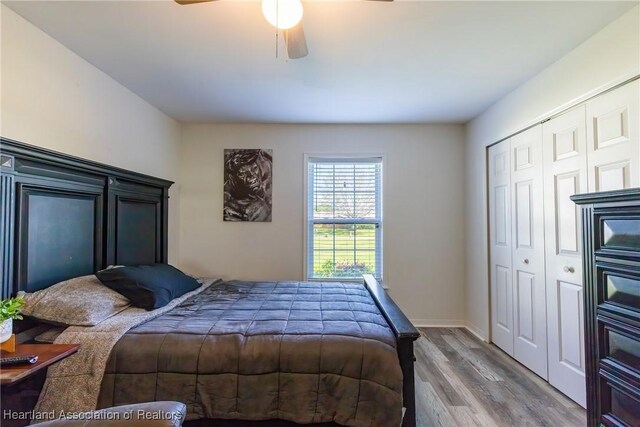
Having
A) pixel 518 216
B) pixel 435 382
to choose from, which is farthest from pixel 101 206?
pixel 518 216

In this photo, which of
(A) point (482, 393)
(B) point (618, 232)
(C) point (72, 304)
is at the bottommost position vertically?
(A) point (482, 393)

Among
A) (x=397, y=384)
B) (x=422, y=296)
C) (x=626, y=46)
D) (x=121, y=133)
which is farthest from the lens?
(x=422, y=296)

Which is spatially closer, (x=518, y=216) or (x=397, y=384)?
(x=397, y=384)

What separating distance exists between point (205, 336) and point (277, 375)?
16.7 inches

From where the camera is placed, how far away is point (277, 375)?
1.48 metres

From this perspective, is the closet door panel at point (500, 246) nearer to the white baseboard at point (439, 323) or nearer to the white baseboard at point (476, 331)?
the white baseboard at point (476, 331)

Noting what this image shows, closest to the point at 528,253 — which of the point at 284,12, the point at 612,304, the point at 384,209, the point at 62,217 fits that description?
the point at 612,304

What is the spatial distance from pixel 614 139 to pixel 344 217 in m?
2.46

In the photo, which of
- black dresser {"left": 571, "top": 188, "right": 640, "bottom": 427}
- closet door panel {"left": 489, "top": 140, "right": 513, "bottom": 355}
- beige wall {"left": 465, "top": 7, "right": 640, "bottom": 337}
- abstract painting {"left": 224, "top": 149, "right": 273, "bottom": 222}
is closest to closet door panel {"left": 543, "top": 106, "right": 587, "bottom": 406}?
beige wall {"left": 465, "top": 7, "right": 640, "bottom": 337}

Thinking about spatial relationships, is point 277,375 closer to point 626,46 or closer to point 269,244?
point 269,244

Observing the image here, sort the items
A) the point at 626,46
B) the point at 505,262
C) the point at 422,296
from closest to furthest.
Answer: the point at 626,46 < the point at 505,262 < the point at 422,296

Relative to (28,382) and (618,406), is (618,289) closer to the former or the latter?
(618,406)

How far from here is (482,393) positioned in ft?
7.20

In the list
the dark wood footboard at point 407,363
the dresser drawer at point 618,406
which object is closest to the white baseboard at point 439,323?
the dark wood footboard at point 407,363
